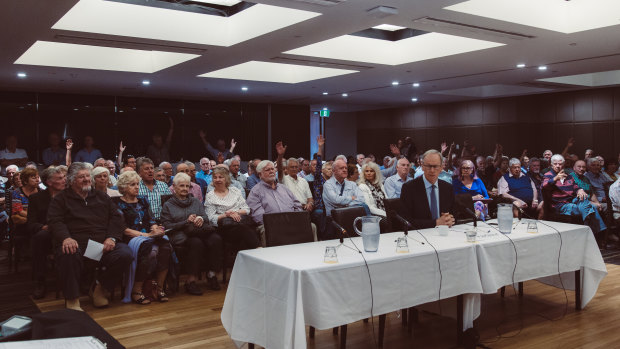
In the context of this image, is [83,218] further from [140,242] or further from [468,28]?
[468,28]

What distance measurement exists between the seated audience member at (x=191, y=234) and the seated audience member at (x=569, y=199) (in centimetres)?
498

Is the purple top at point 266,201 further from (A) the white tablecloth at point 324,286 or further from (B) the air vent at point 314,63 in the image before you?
(B) the air vent at point 314,63

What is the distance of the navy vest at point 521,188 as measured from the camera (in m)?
8.06

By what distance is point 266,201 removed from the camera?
19.7ft

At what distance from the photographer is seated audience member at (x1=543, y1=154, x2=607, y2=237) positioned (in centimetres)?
751

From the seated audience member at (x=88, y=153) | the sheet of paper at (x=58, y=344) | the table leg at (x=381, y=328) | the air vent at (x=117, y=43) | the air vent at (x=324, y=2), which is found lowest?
the table leg at (x=381, y=328)

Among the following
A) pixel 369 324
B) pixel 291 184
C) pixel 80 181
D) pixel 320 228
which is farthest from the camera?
pixel 291 184

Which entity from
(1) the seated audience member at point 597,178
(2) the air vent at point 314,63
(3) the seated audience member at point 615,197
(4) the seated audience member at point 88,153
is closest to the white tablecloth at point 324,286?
(2) the air vent at point 314,63

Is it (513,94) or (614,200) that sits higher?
(513,94)

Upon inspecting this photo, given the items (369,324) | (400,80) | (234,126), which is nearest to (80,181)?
(369,324)

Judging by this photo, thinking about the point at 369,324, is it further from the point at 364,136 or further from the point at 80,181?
the point at 364,136

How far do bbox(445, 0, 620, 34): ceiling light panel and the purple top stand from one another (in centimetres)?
281

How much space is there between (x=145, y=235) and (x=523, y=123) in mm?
11545

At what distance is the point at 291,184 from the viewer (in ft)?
23.0
